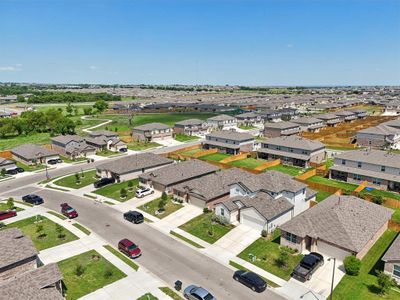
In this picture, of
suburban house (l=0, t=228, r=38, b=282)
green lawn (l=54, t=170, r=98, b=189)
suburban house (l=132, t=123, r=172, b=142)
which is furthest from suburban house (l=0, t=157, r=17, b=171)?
suburban house (l=0, t=228, r=38, b=282)

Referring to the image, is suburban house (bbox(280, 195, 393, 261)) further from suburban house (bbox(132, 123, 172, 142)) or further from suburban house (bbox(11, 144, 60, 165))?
suburban house (bbox(132, 123, 172, 142))

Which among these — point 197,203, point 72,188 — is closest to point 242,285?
point 197,203

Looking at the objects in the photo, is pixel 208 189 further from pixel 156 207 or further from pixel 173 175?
pixel 173 175

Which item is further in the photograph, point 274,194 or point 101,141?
point 101,141

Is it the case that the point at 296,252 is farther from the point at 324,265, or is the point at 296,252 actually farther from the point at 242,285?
the point at 242,285

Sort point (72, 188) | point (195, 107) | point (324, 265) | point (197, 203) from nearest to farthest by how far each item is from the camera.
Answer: point (324, 265), point (197, 203), point (72, 188), point (195, 107)

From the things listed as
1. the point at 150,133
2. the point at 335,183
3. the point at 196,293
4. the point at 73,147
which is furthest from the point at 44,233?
the point at 150,133

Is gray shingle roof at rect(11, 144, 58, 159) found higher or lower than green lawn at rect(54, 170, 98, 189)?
higher
